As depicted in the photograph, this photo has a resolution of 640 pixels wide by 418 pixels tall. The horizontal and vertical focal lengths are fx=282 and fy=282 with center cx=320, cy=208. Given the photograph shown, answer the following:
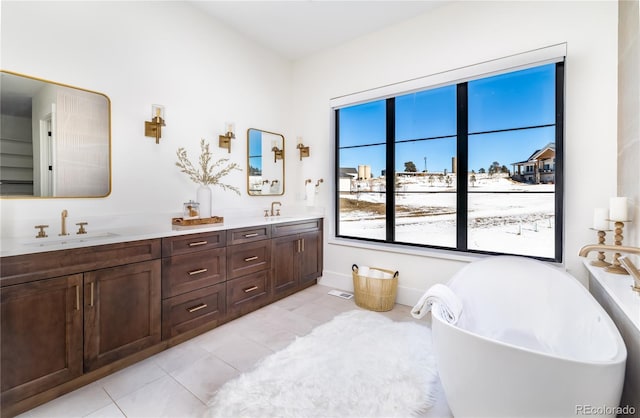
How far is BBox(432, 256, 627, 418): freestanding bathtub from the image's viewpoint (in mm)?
1029

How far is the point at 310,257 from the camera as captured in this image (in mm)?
3547

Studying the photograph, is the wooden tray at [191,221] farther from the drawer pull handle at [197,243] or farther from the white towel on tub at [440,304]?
the white towel on tub at [440,304]

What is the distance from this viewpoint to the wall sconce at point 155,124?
8.17 feet

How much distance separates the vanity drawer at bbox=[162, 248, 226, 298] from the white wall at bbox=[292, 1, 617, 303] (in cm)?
159

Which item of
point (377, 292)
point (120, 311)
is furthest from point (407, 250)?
point (120, 311)

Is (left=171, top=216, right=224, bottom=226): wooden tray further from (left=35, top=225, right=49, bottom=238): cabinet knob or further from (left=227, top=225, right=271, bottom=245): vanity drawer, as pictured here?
(left=35, top=225, right=49, bottom=238): cabinet knob

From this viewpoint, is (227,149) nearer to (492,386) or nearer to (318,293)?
(318,293)

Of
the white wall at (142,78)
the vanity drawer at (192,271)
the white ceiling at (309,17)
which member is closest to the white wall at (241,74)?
the white wall at (142,78)

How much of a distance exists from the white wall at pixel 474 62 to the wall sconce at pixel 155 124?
1.84 m

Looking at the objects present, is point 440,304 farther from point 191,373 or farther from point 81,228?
point 81,228

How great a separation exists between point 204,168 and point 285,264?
134 centimetres

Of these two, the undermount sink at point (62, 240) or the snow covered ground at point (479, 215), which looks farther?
the snow covered ground at point (479, 215)

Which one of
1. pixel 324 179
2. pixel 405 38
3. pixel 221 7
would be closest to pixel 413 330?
pixel 324 179

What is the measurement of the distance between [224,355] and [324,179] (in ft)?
7.68
